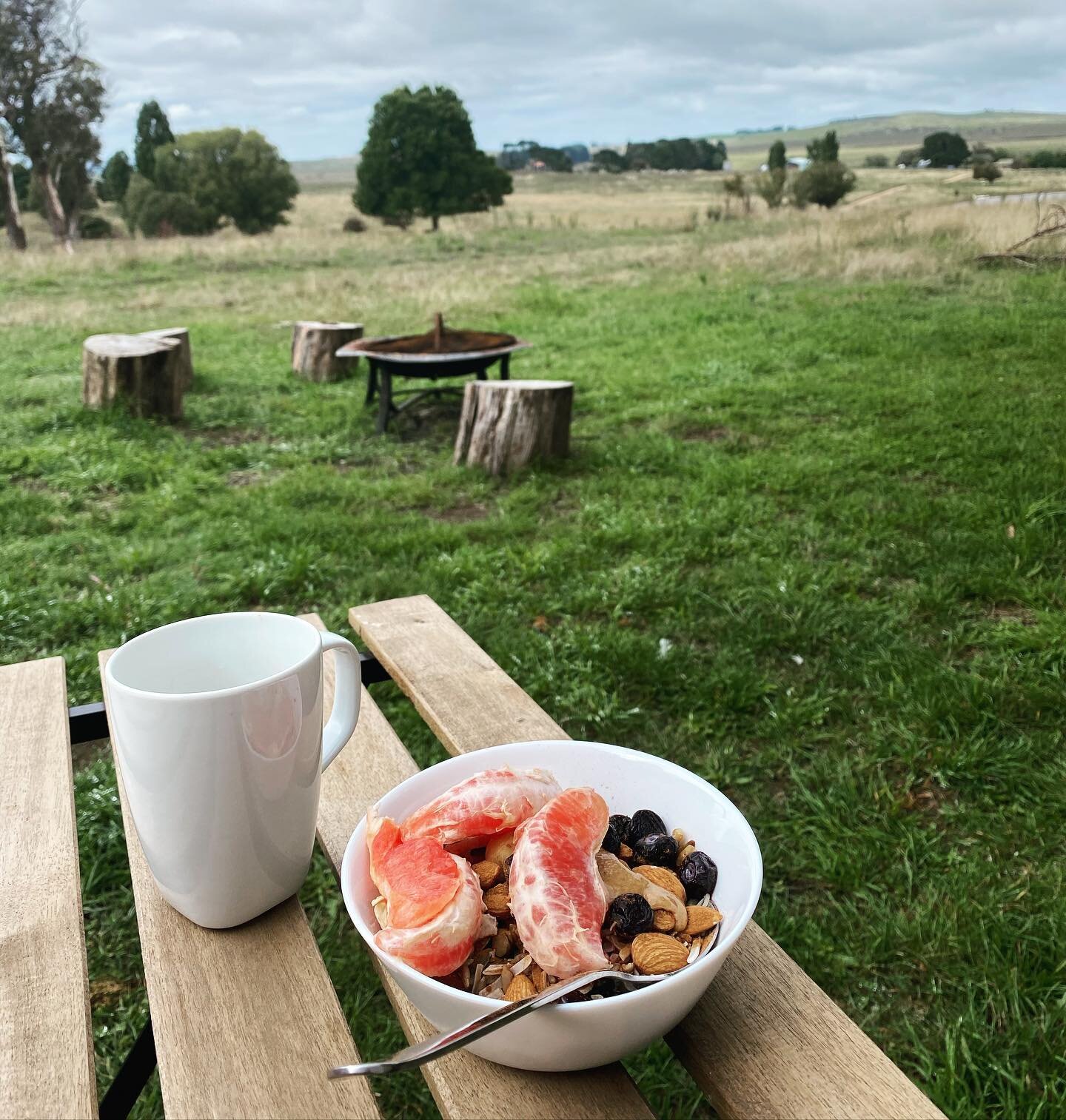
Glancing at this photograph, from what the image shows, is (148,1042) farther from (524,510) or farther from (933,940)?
(524,510)

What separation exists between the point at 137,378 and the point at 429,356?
2408mm

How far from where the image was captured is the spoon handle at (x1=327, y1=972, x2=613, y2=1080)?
0.65 m

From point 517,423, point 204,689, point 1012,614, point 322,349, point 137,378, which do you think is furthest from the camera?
point 322,349

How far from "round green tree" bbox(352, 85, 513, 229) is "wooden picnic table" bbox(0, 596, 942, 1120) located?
99.5 ft

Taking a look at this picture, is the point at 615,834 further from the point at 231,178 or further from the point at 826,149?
the point at 231,178

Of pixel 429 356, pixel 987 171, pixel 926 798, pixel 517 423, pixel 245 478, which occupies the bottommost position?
pixel 926 798

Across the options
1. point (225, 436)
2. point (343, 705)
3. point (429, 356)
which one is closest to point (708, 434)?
point (429, 356)

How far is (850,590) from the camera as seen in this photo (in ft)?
11.8

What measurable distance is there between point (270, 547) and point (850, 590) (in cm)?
262

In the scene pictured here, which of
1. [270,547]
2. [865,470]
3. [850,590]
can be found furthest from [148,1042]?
[865,470]

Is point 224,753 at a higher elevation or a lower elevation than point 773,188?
lower

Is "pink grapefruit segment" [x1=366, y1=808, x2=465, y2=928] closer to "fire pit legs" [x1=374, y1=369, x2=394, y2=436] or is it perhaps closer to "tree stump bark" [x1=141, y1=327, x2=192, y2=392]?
"fire pit legs" [x1=374, y1=369, x2=394, y2=436]

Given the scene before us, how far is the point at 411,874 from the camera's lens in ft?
2.55

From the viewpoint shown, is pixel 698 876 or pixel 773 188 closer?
pixel 698 876
